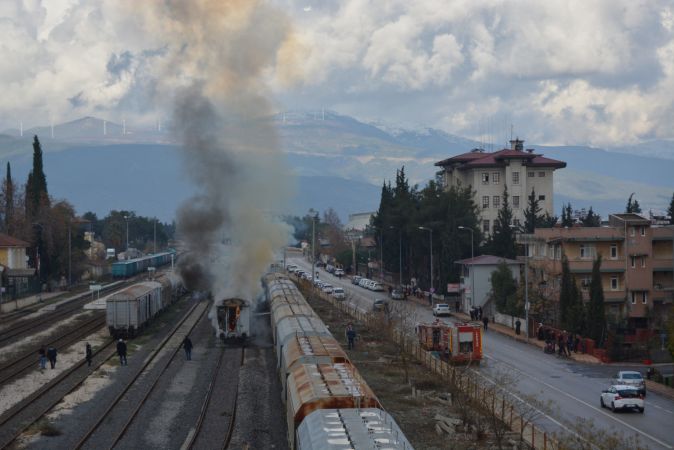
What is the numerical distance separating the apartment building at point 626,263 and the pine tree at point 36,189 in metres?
60.7

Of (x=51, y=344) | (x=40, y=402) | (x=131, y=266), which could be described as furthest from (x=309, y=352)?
(x=131, y=266)

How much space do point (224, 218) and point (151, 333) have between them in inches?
451

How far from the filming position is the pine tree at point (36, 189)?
3947 inches

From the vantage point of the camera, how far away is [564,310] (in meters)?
57.8

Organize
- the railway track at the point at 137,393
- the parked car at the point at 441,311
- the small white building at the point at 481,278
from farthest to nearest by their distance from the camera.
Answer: the small white building at the point at 481,278 < the parked car at the point at 441,311 < the railway track at the point at 137,393

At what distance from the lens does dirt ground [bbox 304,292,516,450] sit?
93.3 feet

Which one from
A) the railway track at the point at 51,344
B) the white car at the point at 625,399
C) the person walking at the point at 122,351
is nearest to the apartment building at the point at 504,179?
the railway track at the point at 51,344

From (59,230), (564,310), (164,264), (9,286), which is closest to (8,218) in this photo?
(59,230)

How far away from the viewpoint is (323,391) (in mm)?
21938

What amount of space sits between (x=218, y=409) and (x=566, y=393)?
15.4 m

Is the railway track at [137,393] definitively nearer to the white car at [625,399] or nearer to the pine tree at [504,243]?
the white car at [625,399]

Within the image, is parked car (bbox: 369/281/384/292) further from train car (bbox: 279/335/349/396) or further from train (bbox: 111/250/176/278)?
train car (bbox: 279/335/349/396)

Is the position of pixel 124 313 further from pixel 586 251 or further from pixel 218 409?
pixel 586 251

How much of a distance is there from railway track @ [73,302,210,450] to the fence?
39.6 ft
